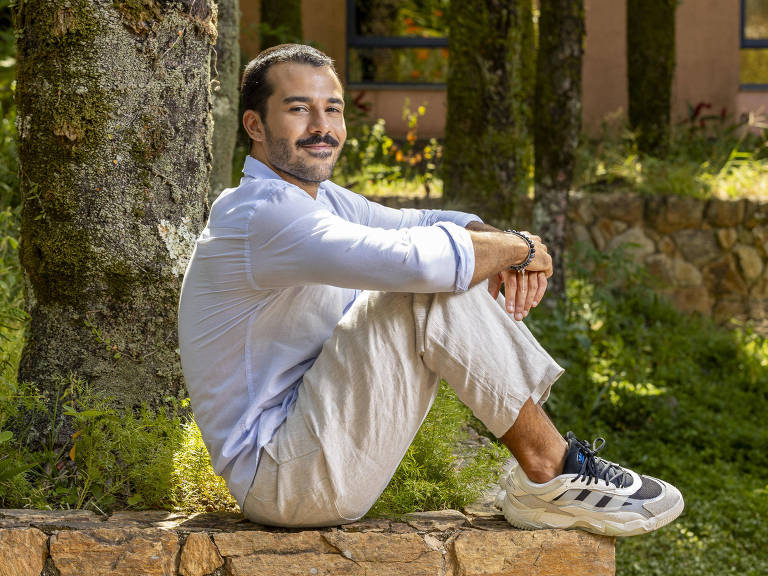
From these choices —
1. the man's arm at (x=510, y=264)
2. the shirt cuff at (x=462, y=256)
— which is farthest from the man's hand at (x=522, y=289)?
the shirt cuff at (x=462, y=256)

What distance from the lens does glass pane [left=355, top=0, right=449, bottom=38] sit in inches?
456

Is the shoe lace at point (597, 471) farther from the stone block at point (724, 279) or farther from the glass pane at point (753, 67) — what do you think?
the glass pane at point (753, 67)

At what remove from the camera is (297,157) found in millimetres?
2889

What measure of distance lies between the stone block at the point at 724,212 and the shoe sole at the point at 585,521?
6031 millimetres

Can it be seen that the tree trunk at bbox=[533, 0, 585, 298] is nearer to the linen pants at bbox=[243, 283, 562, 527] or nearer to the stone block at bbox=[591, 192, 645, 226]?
the stone block at bbox=[591, 192, 645, 226]

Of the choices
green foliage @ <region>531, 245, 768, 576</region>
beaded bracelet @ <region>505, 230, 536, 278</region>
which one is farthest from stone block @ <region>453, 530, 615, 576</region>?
green foliage @ <region>531, 245, 768, 576</region>

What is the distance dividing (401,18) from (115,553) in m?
9.83

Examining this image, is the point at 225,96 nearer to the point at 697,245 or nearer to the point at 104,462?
the point at 104,462

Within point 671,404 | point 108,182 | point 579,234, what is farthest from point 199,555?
point 579,234

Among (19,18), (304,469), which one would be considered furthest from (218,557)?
(19,18)

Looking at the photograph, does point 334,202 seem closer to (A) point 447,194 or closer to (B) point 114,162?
(B) point 114,162

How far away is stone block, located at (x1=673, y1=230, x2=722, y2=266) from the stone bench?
5.99 m

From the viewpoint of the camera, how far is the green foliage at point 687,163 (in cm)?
852

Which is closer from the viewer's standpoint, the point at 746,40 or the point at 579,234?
the point at 579,234
